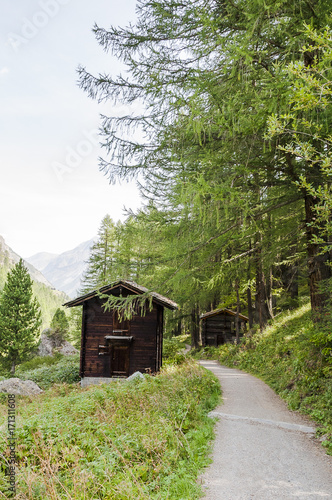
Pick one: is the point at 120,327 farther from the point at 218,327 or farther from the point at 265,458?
the point at 218,327

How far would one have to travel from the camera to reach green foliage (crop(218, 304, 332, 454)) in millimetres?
8320

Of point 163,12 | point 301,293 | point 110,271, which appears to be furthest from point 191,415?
point 301,293

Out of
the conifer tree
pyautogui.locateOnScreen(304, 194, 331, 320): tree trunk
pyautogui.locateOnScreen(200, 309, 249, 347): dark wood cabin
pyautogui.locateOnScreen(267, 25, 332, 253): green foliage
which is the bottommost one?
pyautogui.locateOnScreen(200, 309, 249, 347): dark wood cabin

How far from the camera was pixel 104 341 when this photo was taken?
63.9ft

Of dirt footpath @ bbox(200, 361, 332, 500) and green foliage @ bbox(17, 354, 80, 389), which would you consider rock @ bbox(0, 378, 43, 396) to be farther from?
dirt footpath @ bbox(200, 361, 332, 500)

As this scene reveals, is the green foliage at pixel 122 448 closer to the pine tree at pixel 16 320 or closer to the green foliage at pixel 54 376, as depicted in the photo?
the green foliage at pixel 54 376

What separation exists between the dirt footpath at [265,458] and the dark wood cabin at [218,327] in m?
23.6

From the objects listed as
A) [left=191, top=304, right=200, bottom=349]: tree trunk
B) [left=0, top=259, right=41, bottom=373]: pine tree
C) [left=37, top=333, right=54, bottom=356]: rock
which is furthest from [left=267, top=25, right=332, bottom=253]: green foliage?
[left=37, top=333, right=54, bottom=356]: rock

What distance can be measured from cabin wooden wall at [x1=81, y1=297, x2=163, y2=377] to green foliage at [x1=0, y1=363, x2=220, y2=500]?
9.21 meters

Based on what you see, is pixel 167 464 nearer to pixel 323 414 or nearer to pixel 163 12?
pixel 323 414

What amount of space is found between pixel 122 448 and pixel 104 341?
1402 cm

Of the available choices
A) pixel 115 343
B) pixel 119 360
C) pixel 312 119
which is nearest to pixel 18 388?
pixel 119 360

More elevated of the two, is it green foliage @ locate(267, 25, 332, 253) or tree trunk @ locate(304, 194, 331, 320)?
green foliage @ locate(267, 25, 332, 253)

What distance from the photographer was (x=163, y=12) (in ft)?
28.3
